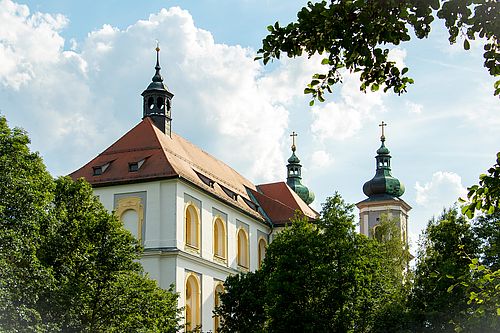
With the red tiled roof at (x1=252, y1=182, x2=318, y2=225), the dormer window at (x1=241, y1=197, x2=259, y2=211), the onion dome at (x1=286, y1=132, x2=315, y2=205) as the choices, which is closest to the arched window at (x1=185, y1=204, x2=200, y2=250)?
the dormer window at (x1=241, y1=197, x2=259, y2=211)

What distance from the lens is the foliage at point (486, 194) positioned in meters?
6.77

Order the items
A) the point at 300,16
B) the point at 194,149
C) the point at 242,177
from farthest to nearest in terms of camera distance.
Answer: the point at 242,177
the point at 194,149
the point at 300,16

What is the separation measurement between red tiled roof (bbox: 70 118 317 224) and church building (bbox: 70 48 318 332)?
5 centimetres

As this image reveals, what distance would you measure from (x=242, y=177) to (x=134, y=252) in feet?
96.9

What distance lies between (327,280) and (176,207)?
39.8ft

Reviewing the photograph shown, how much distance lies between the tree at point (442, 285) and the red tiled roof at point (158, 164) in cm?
1395

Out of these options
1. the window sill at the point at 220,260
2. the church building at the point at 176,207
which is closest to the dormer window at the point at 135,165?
the church building at the point at 176,207

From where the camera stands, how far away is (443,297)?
28.8 m

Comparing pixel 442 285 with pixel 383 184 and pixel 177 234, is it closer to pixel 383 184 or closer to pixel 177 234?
pixel 177 234

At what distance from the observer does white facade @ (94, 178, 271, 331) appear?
3891 centimetres

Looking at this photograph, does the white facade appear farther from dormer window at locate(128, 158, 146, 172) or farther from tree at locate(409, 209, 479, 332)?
tree at locate(409, 209, 479, 332)

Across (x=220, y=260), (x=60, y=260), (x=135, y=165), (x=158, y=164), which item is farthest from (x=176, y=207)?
(x=60, y=260)

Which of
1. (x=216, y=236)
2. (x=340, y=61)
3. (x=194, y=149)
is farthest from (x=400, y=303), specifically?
(x=340, y=61)

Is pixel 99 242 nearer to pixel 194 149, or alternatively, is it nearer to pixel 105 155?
pixel 105 155
